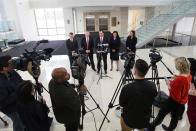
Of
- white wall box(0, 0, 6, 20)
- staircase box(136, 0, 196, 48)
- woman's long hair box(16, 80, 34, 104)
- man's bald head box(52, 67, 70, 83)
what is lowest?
woman's long hair box(16, 80, 34, 104)

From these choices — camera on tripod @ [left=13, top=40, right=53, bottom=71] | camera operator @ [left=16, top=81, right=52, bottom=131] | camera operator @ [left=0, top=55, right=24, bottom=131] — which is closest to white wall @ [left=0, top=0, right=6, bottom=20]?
camera on tripod @ [left=13, top=40, right=53, bottom=71]

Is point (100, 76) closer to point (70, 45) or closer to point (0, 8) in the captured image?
point (70, 45)

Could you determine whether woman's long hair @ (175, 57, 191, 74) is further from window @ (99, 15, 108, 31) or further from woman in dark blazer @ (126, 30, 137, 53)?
window @ (99, 15, 108, 31)

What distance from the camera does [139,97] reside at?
4.61ft

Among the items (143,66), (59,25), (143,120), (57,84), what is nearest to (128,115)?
(143,120)

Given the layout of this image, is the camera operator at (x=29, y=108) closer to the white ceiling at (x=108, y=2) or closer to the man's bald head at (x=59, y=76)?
the man's bald head at (x=59, y=76)

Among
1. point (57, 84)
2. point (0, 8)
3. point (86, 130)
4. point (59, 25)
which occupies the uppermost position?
point (0, 8)

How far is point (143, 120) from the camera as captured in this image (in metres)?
1.56

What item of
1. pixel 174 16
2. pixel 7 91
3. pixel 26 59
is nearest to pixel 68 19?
pixel 174 16

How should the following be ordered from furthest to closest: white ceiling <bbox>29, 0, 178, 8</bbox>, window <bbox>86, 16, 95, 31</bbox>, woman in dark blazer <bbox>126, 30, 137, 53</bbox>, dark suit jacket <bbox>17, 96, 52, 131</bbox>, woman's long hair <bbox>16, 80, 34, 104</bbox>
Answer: window <bbox>86, 16, 95, 31</bbox> < white ceiling <bbox>29, 0, 178, 8</bbox> < woman in dark blazer <bbox>126, 30, 137, 53</bbox> < dark suit jacket <bbox>17, 96, 52, 131</bbox> < woman's long hair <bbox>16, 80, 34, 104</bbox>

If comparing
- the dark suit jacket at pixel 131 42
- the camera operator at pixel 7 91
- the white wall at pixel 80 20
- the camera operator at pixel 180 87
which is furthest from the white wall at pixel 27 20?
the camera operator at pixel 180 87

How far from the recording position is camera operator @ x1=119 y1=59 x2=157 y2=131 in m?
1.40

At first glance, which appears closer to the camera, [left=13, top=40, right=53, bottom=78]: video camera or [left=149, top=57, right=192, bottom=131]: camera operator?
[left=149, top=57, right=192, bottom=131]: camera operator

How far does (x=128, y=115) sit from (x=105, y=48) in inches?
114
